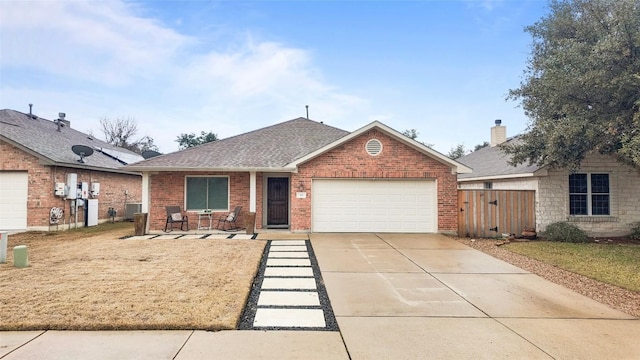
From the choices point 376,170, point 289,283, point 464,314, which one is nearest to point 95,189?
point 376,170

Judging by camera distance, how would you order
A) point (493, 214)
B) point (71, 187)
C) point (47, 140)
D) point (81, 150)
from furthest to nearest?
1. point (47, 140)
2. point (81, 150)
3. point (71, 187)
4. point (493, 214)

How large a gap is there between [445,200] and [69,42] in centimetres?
1585

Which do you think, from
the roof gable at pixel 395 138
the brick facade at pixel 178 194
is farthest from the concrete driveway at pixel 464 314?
the brick facade at pixel 178 194

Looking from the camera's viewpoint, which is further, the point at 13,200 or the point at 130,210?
the point at 130,210

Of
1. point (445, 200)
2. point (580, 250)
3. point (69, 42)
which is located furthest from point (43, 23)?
point (580, 250)

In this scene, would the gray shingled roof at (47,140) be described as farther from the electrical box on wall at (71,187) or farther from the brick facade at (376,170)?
the brick facade at (376,170)

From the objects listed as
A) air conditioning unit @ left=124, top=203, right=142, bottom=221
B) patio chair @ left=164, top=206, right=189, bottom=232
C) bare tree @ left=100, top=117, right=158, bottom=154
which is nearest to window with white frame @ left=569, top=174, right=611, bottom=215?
patio chair @ left=164, top=206, right=189, bottom=232

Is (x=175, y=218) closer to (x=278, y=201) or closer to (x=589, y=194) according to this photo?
(x=278, y=201)

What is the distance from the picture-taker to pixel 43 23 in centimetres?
1289

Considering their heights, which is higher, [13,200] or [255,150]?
[255,150]

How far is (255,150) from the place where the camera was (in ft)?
48.0

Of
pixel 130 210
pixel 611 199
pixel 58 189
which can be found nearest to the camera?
pixel 611 199

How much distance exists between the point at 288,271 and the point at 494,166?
1305cm

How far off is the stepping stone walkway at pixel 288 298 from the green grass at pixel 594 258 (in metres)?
5.56
